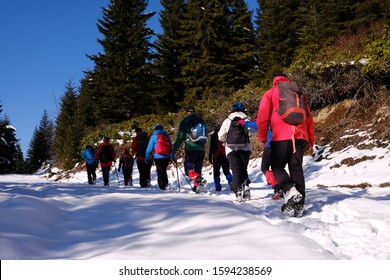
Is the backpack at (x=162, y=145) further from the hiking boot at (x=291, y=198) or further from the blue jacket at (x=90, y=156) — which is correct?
the blue jacket at (x=90, y=156)

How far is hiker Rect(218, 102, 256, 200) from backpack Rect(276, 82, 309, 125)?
4.90 ft

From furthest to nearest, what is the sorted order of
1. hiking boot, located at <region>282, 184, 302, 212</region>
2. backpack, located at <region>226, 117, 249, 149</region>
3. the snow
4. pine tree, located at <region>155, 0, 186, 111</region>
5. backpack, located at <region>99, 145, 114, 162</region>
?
pine tree, located at <region>155, 0, 186, 111</region> < backpack, located at <region>99, 145, 114, 162</region> < backpack, located at <region>226, 117, 249, 149</region> < hiking boot, located at <region>282, 184, 302, 212</region> < the snow

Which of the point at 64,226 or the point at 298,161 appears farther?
the point at 298,161

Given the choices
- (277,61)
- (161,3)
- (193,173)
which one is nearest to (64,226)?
(193,173)

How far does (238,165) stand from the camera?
5.99 meters

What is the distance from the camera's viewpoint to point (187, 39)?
24.8 meters

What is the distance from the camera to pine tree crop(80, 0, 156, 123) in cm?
2566

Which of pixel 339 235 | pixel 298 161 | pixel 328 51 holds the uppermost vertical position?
pixel 328 51

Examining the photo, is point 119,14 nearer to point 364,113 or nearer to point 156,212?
point 364,113

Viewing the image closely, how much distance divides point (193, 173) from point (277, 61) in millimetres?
20893

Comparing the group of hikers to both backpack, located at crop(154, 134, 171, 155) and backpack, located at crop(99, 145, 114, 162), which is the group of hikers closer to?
backpack, located at crop(154, 134, 171, 155)

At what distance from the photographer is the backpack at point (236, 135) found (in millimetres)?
6027

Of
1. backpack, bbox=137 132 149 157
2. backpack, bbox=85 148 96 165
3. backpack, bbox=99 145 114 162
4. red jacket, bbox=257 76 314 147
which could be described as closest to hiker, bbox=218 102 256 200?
red jacket, bbox=257 76 314 147

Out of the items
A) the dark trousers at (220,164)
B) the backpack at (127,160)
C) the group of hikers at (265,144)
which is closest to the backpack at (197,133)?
the group of hikers at (265,144)
